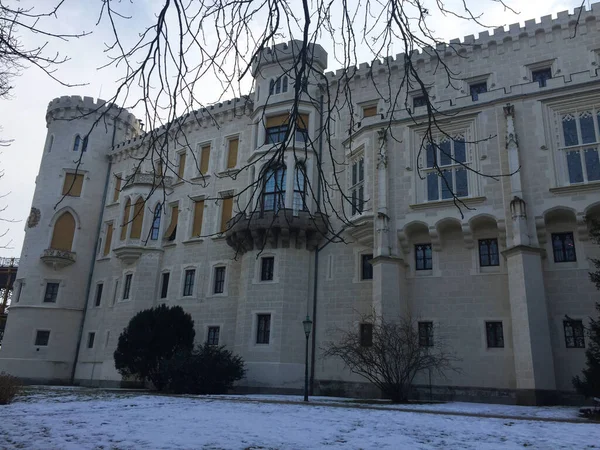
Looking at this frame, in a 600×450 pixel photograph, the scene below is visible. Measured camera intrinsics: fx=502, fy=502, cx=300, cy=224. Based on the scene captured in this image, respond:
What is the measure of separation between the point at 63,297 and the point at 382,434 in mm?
29003

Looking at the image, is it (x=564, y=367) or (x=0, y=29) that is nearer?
(x=0, y=29)

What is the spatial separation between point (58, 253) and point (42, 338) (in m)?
5.40

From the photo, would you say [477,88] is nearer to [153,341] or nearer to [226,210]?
[226,210]

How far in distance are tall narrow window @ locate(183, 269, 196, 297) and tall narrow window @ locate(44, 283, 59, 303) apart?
34.0ft

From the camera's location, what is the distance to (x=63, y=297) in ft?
106

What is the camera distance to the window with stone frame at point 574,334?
17.5 metres

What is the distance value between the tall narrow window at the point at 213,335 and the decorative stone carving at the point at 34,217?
16.1 metres

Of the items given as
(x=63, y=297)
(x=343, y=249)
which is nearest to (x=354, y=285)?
(x=343, y=249)

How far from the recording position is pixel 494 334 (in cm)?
1898

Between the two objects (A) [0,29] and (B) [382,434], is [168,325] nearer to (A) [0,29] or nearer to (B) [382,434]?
(B) [382,434]

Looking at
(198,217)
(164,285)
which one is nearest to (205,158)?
(198,217)

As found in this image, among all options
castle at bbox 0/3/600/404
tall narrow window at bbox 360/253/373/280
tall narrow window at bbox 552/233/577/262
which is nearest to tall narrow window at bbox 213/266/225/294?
castle at bbox 0/3/600/404

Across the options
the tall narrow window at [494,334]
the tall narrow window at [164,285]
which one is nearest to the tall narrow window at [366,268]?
the tall narrow window at [494,334]

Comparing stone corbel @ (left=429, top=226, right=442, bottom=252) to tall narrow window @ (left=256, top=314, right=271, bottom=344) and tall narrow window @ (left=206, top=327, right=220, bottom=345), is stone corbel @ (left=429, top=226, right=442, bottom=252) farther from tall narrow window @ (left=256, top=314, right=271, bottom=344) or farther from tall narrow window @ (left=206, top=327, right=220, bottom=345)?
tall narrow window @ (left=206, top=327, right=220, bottom=345)
